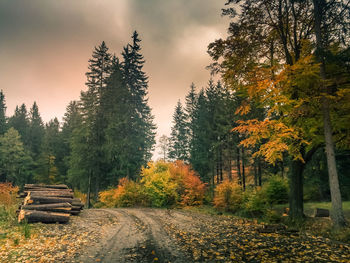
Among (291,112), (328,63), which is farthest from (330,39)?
(291,112)

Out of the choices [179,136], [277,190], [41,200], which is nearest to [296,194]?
[277,190]

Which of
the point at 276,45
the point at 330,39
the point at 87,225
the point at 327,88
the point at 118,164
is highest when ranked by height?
the point at 276,45

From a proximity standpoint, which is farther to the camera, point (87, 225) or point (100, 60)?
point (100, 60)

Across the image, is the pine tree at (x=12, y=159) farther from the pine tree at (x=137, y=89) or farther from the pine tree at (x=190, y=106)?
the pine tree at (x=190, y=106)

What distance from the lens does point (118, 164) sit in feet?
89.6

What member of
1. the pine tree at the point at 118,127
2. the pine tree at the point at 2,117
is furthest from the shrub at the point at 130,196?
the pine tree at the point at 2,117

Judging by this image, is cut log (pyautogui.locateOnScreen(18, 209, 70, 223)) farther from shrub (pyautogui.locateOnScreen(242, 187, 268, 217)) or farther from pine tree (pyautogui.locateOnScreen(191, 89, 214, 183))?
pine tree (pyautogui.locateOnScreen(191, 89, 214, 183))

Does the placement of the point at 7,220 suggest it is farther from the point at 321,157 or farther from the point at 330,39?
the point at 321,157

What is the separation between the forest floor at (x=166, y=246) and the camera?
5004mm

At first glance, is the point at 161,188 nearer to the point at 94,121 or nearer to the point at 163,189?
the point at 163,189

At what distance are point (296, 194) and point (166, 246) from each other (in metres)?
7.91

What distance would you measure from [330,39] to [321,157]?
927 centimetres

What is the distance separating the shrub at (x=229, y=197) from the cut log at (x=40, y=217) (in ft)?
36.8

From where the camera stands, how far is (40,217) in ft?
29.1
